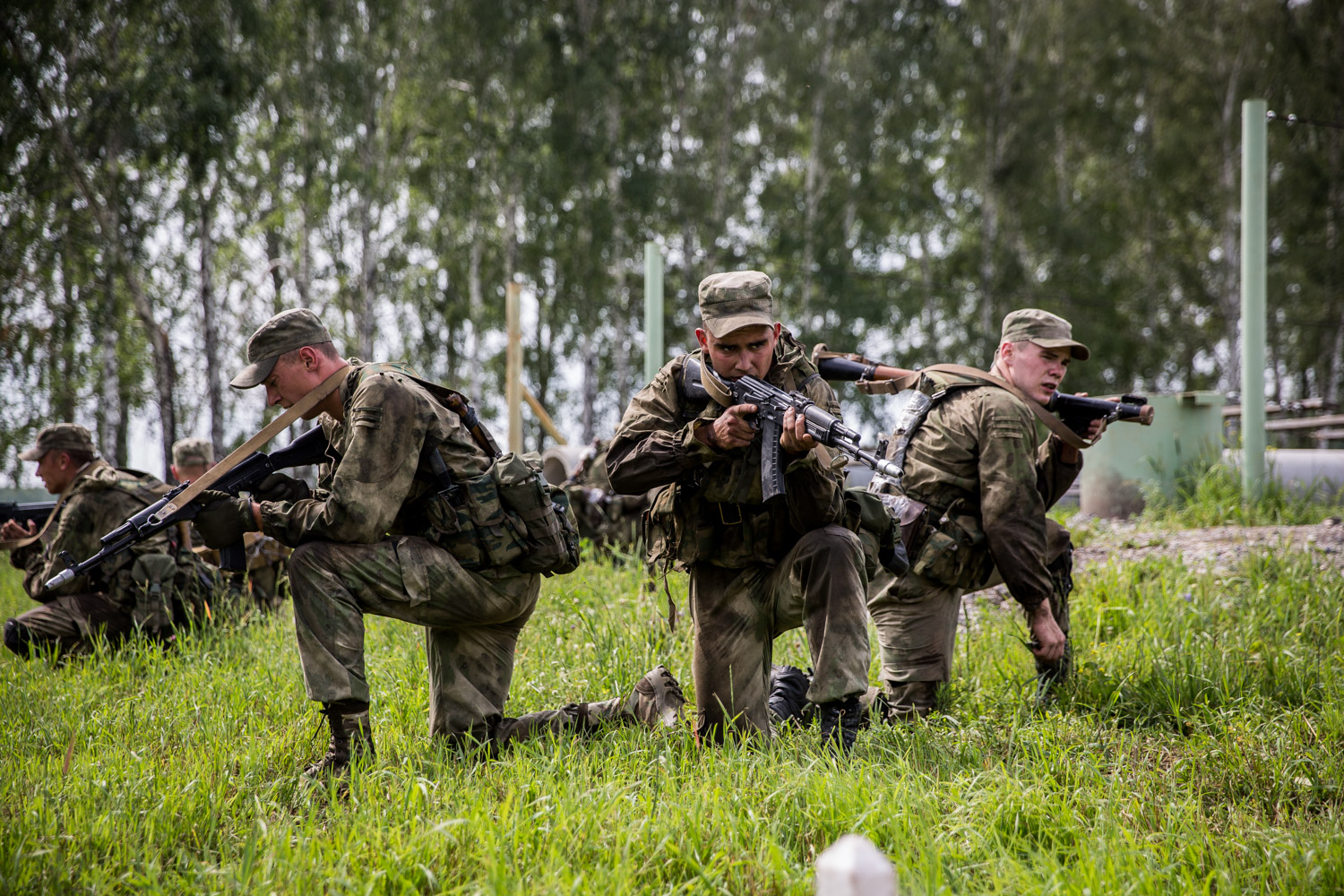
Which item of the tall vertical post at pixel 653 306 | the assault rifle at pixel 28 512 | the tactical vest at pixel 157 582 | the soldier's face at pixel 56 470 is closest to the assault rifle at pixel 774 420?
the tactical vest at pixel 157 582

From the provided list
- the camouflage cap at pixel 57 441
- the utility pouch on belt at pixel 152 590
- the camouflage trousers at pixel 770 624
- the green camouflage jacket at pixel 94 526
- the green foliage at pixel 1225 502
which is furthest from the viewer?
the green foliage at pixel 1225 502

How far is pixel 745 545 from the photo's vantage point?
153 inches

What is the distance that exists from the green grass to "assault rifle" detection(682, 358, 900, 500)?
949 millimetres

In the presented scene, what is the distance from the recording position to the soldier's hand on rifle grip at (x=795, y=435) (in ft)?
11.2

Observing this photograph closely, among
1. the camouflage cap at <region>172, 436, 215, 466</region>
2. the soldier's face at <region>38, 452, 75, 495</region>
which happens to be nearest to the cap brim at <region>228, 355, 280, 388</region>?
the soldier's face at <region>38, 452, 75, 495</region>

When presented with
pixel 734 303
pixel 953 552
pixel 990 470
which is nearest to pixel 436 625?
pixel 734 303

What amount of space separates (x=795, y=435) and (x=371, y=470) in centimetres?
152

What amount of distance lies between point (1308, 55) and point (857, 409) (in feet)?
39.7

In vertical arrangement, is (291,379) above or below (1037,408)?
above

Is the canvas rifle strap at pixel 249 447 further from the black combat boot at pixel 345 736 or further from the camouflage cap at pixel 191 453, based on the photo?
the camouflage cap at pixel 191 453

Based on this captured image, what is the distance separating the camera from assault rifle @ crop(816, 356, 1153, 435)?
4512mm

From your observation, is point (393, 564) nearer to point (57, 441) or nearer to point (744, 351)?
point (744, 351)

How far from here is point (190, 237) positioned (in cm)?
2041

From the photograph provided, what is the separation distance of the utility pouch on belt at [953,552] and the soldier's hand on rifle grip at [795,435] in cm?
102
